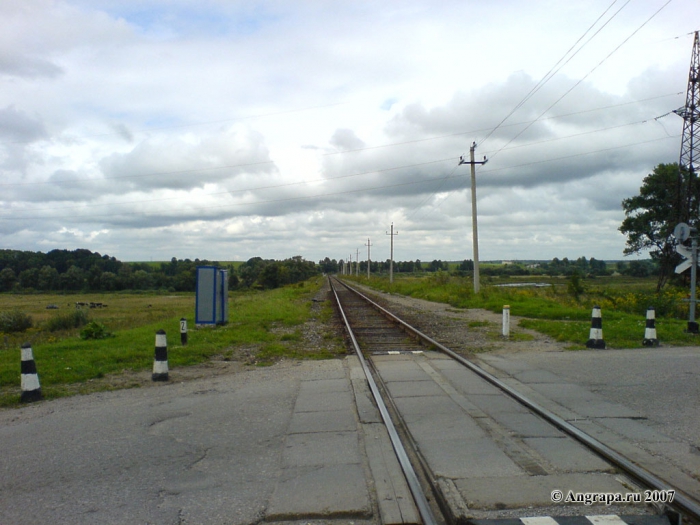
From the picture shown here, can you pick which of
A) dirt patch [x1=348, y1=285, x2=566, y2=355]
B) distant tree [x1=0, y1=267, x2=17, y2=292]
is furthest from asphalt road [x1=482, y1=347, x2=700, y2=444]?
distant tree [x1=0, y1=267, x2=17, y2=292]

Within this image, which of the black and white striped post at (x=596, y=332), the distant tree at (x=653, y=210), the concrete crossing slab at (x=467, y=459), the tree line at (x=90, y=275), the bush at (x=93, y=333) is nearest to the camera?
the concrete crossing slab at (x=467, y=459)

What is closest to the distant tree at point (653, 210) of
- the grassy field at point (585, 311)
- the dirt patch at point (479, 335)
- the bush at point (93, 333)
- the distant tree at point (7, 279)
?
the grassy field at point (585, 311)

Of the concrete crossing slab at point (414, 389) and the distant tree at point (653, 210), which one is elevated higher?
the distant tree at point (653, 210)

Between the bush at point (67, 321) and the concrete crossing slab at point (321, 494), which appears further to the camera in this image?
the bush at point (67, 321)

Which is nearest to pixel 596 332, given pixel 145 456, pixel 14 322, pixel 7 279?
pixel 145 456

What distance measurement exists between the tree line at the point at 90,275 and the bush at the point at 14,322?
38084mm

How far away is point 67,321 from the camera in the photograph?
30266 mm

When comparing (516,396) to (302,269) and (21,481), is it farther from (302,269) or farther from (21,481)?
(302,269)

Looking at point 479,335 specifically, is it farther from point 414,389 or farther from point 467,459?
point 467,459

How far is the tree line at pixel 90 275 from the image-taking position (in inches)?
3076

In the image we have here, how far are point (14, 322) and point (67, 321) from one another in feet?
19.4

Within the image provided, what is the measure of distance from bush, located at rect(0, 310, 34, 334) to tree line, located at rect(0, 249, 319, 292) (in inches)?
1499

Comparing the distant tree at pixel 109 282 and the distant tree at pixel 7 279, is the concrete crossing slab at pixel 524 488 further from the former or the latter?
the distant tree at pixel 109 282

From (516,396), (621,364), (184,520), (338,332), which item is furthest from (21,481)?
(338,332)
